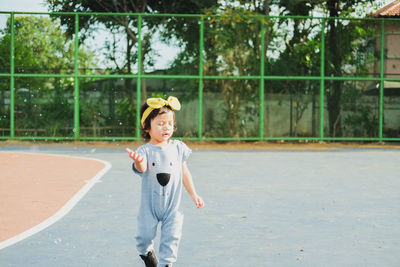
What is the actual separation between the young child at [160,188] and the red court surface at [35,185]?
1911mm

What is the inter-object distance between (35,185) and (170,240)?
5.42 metres

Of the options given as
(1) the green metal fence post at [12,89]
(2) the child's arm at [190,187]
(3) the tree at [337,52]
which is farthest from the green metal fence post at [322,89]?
(2) the child's arm at [190,187]

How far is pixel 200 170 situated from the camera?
428 inches

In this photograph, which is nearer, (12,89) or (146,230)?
(146,230)

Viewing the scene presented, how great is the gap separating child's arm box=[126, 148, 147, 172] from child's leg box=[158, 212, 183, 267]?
399 mm

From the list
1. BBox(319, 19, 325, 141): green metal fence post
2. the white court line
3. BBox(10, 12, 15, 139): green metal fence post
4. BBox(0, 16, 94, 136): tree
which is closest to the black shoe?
the white court line

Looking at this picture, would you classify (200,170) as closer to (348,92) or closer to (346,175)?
(346,175)

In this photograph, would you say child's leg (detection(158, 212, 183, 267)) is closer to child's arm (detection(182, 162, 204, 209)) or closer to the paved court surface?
child's arm (detection(182, 162, 204, 209))

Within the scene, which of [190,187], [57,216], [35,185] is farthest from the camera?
[35,185]

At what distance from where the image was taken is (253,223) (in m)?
5.89

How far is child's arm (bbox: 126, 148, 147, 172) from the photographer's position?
11.8 ft

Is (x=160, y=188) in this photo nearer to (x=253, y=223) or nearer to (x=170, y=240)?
(x=170, y=240)

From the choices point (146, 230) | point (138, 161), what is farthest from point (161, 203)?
point (138, 161)

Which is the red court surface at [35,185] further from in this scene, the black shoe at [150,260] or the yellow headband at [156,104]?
the yellow headband at [156,104]
